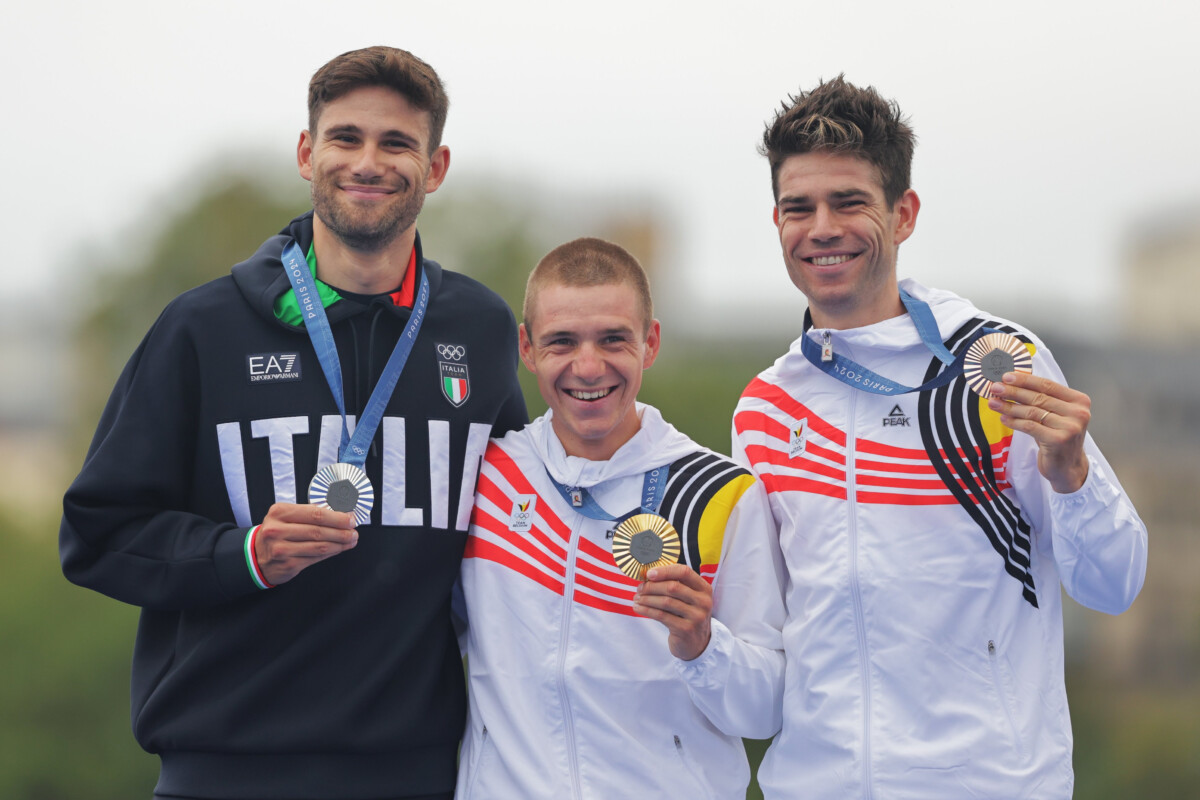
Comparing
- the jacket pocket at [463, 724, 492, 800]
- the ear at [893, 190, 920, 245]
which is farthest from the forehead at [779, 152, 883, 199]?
the jacket pocket at [463, 724, 492, 800]

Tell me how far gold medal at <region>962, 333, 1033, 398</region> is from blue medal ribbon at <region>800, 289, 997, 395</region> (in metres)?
0.09

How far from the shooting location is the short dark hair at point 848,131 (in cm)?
423

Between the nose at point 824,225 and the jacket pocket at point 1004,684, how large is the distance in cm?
143

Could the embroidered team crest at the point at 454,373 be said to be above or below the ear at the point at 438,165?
below

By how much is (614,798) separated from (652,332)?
162 centimetres

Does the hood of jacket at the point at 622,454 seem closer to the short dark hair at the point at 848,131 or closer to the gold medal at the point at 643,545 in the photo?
the gold medal at the point at 643,545

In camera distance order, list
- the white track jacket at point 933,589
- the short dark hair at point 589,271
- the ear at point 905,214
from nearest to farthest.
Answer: the white track jacket at point 933,589 → the short dark hair at point 589,271 → the ear at point 905,214

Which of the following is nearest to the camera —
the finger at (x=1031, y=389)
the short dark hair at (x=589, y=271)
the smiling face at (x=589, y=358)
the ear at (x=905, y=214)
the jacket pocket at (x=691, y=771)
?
the finger at (x=1031, y=389)

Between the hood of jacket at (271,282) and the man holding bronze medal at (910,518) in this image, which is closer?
the man holding bronze medal at (910,518)

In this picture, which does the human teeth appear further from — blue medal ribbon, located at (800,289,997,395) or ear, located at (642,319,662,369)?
blue medal ribbon, located at (800,289,997,395)

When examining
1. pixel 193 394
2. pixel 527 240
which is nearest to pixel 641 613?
pixel 193 394

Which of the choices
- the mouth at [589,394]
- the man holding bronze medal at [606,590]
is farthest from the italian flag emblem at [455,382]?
the mouth at [589,394]

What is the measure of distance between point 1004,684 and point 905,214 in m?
1.67

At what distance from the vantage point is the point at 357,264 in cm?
430
